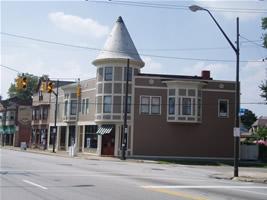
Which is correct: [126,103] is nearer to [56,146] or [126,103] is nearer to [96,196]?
[56,146]

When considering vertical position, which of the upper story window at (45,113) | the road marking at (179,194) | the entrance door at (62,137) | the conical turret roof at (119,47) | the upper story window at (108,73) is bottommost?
the road marking at (179,194)

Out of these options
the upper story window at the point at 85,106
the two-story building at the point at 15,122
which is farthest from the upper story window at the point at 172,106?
the two-story building at the point at 15,122

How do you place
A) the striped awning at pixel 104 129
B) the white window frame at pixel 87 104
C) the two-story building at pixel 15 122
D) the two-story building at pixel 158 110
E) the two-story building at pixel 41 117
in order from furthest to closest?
the two-story building at pixel 15 122
the two-story building at pixel 41 117
the white window frame at pixel 87 104
the striped awning at pixel 104 129
the two-story building at pixel 158 110

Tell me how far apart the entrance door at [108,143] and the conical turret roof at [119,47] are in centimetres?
795

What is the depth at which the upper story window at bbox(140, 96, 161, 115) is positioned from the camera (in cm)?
5231

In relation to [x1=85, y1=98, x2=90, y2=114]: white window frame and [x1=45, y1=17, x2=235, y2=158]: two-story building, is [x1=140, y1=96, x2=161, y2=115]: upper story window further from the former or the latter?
[x1=85, y1=98, x2=90, y2=114]: white window frame

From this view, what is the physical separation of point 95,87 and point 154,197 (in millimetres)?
42387

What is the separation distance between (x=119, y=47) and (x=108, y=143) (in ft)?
34.2

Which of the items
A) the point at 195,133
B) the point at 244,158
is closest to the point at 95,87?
the point at 195,133

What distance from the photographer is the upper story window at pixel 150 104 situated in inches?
2060

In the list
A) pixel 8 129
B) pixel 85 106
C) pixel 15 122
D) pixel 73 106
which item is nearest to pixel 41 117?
pixel 73 106

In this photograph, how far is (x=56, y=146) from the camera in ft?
221

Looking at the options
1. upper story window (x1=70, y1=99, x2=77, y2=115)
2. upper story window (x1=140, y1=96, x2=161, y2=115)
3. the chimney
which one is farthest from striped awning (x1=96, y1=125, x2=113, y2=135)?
the chimney

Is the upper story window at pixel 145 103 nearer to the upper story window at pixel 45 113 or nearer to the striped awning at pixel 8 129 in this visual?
the upper story window at pixel 45 113
